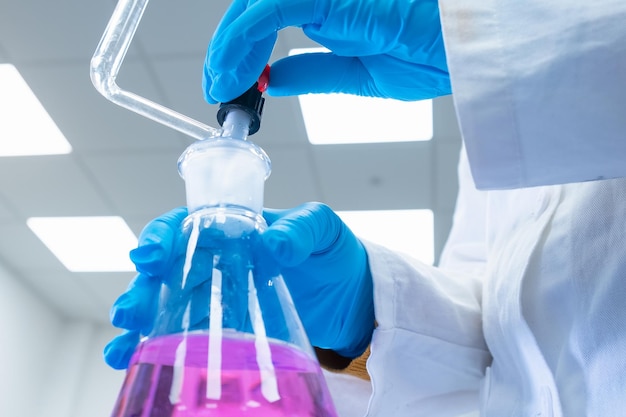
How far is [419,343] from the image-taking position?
2.02ft

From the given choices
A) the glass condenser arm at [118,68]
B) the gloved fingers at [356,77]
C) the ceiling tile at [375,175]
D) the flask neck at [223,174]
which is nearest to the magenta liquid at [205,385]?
the flask neck at [223,174]

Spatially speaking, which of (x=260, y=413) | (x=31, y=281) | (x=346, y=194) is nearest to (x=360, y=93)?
(x=260, y=413)

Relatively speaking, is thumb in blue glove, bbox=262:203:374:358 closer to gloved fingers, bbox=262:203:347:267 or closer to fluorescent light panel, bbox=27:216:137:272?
gloved fingers, bbox=262:203:347:267

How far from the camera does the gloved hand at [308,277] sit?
0.41m

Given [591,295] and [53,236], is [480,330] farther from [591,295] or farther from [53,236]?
[53,236]

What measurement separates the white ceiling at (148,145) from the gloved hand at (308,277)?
4.82ft

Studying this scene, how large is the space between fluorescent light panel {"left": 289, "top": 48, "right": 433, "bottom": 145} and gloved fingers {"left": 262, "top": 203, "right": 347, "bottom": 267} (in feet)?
5.20

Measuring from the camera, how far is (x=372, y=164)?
2.45m

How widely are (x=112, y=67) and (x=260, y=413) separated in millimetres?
351

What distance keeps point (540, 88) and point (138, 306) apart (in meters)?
0.30

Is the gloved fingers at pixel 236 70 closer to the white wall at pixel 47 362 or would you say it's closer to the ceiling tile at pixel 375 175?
the ceiling tile at pixel 375 175

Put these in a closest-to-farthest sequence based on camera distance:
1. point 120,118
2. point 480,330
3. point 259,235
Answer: point 259,235 < point 480,330 < point 120,118

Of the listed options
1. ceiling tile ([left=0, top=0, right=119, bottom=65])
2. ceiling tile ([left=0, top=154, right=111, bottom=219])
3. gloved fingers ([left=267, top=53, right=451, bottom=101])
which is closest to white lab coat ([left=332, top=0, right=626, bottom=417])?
gloved fingers ([left=267, top=53, right=451, bottom=101])

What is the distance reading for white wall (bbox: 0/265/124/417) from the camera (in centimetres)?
353
